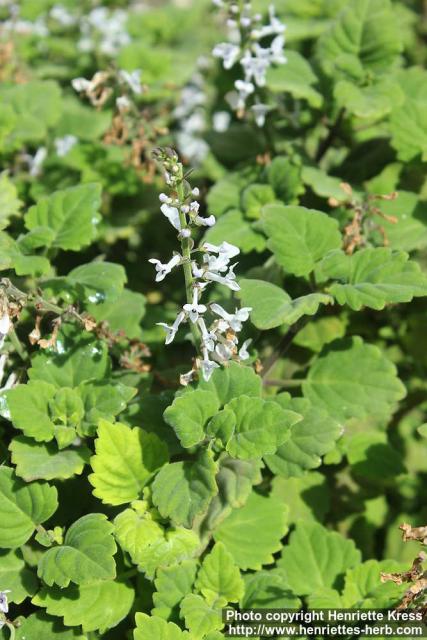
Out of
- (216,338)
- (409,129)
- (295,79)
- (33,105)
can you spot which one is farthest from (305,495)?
(33,105)

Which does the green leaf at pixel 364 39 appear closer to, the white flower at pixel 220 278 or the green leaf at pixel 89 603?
the white flower at pixel 220 278

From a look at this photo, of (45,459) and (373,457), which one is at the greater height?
(45,459)

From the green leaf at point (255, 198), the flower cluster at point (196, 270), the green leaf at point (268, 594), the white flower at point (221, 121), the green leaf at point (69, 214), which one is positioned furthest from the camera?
the white flower at point (221, 121)

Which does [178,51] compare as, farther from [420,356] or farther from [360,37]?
[420,356]

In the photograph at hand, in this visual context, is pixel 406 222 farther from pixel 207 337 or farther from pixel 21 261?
pixel 21 261

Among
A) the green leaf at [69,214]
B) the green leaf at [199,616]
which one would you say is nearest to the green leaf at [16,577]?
the green leaf at [199,616]

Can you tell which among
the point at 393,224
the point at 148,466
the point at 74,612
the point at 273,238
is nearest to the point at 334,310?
the point at 393,224

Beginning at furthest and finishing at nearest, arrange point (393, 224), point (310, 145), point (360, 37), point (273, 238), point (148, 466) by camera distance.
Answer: point (310, 145), point (360, 37), point (393, 224), point (273, 238), point (148, 466)
